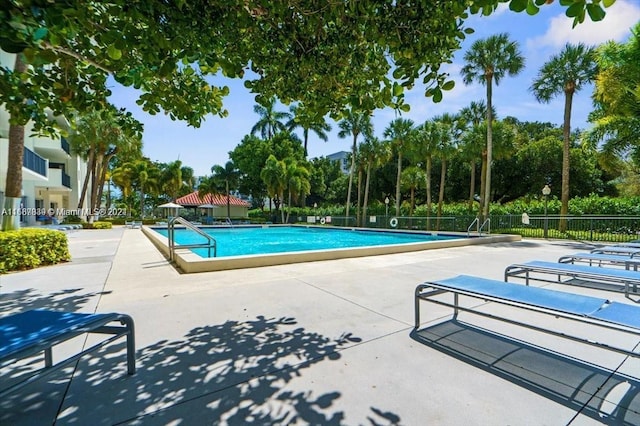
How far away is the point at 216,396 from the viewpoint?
239 centimetres

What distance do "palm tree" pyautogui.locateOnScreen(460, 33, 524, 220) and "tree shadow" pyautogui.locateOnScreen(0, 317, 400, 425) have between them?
1848 centimetres

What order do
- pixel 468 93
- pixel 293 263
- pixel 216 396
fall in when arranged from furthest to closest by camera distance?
pixel 468 93 < pixel 293 263 < pixel 216 396

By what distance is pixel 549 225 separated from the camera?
59.3 feet

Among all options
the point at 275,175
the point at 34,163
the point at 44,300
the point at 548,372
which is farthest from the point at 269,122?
the point at 548,372

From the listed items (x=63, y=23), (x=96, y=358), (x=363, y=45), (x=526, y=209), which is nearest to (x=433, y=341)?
(x=96, y=358)

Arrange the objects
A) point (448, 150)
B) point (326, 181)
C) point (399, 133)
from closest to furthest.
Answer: point (448, 150)
point (399, 133)
point (326, 181)

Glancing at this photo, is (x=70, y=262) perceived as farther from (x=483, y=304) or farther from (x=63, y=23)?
(x=483, y=304)

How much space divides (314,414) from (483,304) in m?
3.39

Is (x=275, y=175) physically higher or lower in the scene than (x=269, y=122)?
lower

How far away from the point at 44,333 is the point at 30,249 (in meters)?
7.42

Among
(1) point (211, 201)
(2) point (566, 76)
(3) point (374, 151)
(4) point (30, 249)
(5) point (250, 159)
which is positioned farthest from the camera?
(1) point (211, 201)

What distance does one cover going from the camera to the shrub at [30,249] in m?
7.11

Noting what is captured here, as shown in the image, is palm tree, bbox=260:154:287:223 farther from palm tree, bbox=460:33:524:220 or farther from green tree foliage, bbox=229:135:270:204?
palm tree, bbox=460:33:524:220

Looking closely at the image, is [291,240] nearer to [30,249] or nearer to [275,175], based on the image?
[30,249]
